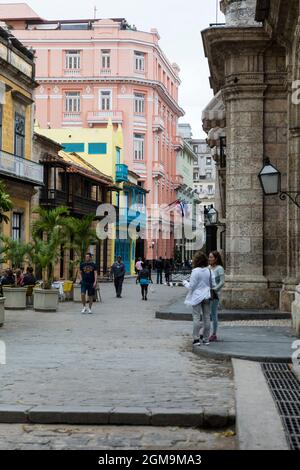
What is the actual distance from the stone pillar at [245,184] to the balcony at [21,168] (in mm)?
13890

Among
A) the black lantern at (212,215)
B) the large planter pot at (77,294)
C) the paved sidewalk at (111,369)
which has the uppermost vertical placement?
the black lantern at (212,215)

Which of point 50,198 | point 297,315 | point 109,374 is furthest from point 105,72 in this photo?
point 109,374

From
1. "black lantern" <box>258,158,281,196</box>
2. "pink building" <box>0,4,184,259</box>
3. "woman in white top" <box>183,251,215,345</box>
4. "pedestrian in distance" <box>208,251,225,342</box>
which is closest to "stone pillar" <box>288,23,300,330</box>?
"black lantern" <box>258,158,281,196</box>

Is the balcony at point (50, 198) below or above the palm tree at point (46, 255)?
above

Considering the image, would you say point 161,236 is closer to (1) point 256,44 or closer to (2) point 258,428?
(1) point 256,44

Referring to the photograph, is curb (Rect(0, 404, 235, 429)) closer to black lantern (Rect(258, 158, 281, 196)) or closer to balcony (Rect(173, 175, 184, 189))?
black lantern (Rect(258, 158, 281, 196))

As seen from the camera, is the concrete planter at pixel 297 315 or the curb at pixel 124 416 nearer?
the curb at pixel 124 416

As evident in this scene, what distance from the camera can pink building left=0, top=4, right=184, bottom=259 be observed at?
198 ft

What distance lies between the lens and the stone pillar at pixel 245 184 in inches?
658

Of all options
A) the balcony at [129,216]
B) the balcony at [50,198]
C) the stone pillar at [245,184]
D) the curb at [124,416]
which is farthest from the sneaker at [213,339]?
the balcony at [129,216]

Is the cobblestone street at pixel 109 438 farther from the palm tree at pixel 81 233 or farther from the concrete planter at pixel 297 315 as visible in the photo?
the palm tree at pixel 81 233

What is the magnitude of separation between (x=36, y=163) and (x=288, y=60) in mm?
19211

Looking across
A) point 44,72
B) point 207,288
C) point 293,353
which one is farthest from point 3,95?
point 44,72

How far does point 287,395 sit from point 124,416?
1831mm
